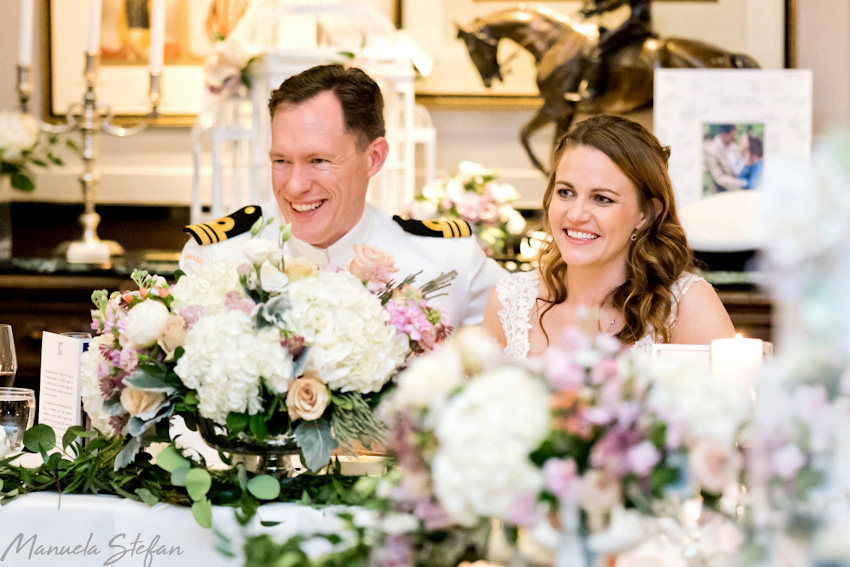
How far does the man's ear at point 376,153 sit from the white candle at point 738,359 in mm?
962

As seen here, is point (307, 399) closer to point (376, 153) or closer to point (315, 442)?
point (315, 442)

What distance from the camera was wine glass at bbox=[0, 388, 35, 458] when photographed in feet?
4.42

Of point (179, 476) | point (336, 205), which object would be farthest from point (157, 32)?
point (179, 476)

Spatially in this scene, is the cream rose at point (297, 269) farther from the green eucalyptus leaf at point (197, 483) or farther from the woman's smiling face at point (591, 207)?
the woman's smiling face at point (591, 207)

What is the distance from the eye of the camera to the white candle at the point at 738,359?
1229 millimetres

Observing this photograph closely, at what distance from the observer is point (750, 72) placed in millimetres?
2875

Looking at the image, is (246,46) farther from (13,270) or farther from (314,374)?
Answer: (314,374)

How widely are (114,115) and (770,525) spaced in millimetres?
3176

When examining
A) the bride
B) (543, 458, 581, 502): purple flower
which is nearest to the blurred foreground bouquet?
the bride

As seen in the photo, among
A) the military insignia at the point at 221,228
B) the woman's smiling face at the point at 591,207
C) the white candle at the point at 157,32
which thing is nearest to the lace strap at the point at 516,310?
the woman's smiling face at the point at 591,207

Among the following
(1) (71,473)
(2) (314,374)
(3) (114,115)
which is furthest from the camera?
(3) (114,115)

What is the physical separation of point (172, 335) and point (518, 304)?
1070mm

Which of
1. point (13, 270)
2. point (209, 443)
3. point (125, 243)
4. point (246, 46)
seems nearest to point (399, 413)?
point (209, 443)

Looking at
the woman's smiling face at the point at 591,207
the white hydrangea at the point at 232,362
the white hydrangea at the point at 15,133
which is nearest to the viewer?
the white hydrangea at the point at 232,362
